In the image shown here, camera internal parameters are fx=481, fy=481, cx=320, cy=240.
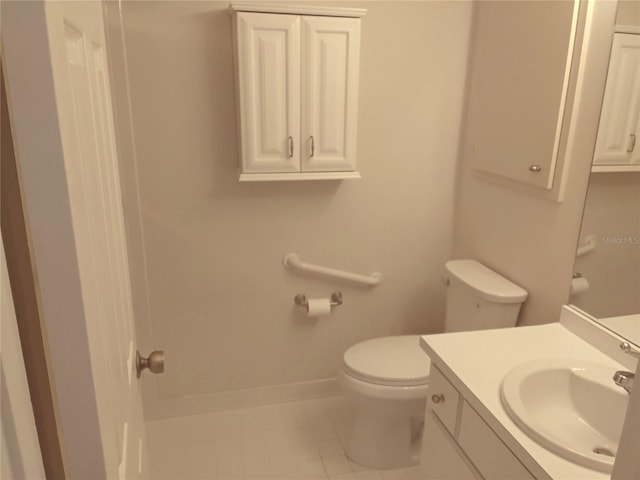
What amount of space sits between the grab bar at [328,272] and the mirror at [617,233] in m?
0.97

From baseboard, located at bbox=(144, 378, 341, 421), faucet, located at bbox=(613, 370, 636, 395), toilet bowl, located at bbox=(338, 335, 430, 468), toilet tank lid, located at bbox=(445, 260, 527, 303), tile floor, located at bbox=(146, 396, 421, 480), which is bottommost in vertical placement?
tile floor, located at bbox=(146, 396, 421, 480)

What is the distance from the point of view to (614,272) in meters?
1.43

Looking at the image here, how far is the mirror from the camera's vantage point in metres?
1.33

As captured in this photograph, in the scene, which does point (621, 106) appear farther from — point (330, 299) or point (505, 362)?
point (330, 299)

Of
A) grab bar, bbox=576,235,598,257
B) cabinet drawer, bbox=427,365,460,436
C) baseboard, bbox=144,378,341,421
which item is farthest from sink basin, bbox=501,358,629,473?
baseboard, bbox=144,378,341,421

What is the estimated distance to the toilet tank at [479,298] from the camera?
1832 millimetres

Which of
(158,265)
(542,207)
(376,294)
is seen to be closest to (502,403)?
(542,207)

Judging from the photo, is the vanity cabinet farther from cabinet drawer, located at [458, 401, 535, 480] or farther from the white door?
the white door

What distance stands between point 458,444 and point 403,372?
0.61 metres

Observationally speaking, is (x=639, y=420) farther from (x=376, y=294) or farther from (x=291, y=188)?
(x=376, y=294)

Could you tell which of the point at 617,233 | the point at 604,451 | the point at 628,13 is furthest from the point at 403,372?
the point at 628,13

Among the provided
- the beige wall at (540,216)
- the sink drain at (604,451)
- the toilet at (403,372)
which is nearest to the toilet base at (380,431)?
the toilet at (403,372)

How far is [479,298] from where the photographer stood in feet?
6.20

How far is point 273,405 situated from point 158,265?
3.08 ft
